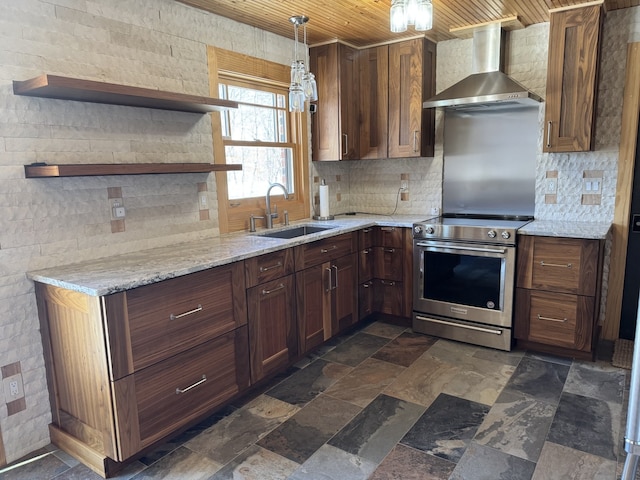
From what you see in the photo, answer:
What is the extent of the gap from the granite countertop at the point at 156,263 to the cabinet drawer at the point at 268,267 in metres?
0.04

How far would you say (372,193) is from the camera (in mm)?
4488

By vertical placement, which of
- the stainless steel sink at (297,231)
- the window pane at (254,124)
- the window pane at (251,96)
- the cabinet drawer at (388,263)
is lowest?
the cabinet drawer at (388,263)

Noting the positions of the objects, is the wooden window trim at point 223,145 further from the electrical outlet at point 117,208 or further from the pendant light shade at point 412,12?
the pendant light shade at point 412,12

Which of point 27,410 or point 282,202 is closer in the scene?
point 27,410

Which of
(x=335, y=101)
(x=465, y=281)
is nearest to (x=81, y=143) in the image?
(x=335, y=101)

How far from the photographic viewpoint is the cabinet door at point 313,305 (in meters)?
3.04

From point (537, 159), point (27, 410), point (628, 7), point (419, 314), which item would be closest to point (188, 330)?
point (27, 410)

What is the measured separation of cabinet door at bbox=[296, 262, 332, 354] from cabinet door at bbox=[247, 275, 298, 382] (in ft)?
0.24

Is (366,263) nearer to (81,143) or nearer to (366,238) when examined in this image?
(366,238)

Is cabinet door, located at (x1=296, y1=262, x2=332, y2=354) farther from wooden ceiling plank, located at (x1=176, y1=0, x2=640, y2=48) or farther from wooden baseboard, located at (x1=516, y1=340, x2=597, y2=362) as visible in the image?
wooden ceiling plank, located at (x1=176, y1=0, x2=640, y2=48)

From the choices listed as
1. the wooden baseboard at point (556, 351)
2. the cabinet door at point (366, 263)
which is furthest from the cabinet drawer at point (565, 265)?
the cabinet door at point (366, 263)

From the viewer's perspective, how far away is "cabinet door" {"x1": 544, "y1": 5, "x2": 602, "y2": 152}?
306 cm

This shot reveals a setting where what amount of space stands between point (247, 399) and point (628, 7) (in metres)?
3.67

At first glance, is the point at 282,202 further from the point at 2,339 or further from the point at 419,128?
the point at 2,339
